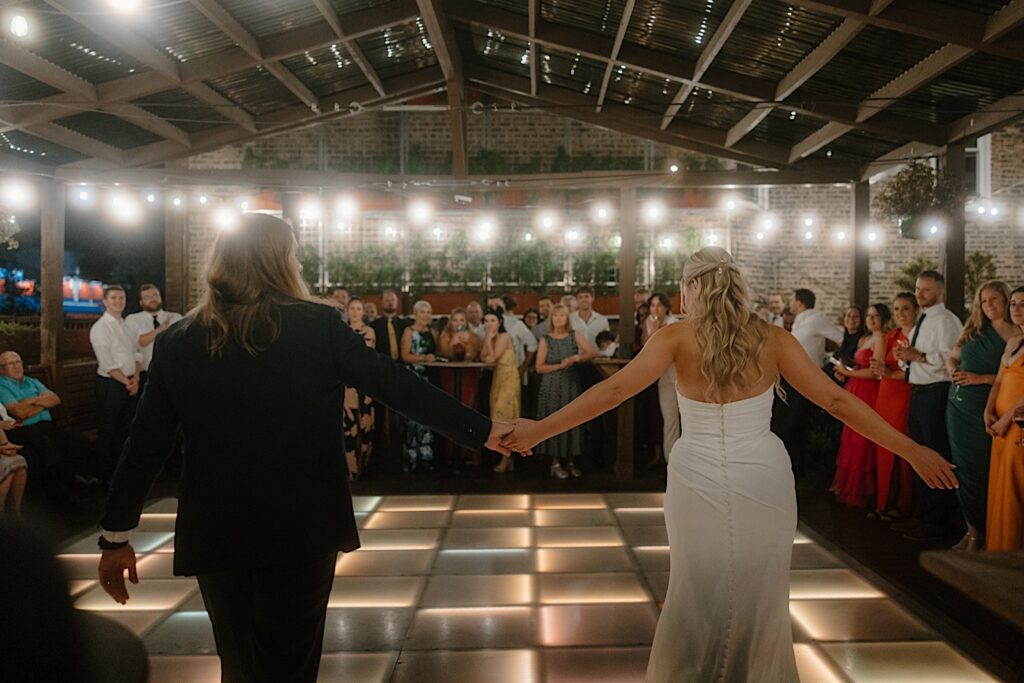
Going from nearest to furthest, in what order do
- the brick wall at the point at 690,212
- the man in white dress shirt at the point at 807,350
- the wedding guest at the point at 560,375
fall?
1. the man in white dress shirt at the point at 807,350
2. the wedding guest at the point at 560,375
3. the brick wall at the point at 690,212

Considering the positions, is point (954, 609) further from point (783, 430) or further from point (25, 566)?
point (25, 566)

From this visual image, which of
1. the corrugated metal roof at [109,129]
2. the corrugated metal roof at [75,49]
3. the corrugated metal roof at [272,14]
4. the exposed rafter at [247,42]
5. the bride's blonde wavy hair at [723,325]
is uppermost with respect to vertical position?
the corrugated metal roof at [272,14]

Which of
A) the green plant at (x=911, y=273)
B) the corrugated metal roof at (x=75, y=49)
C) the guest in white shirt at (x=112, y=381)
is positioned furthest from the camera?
the green plant at (x=911, y=273)

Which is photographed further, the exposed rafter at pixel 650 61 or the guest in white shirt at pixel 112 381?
the exposed rafter at pixel 650 61

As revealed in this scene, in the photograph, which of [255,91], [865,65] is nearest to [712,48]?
[865,65]

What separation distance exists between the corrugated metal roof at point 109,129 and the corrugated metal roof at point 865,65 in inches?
265

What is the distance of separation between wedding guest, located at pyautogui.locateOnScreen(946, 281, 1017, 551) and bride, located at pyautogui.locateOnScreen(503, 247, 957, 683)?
2.40 m

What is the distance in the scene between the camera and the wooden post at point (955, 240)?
6.75m

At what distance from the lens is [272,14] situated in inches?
253

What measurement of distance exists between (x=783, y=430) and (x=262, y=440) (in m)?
6.05

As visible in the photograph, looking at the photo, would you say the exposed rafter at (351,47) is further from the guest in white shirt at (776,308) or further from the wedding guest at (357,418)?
the guest in white shirt at (776,308)

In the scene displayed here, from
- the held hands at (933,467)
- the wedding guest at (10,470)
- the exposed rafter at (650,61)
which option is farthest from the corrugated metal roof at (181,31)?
the held hands at (933,467)

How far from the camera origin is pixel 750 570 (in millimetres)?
2605

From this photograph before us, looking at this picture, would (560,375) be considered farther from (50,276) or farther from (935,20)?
(50,276)
